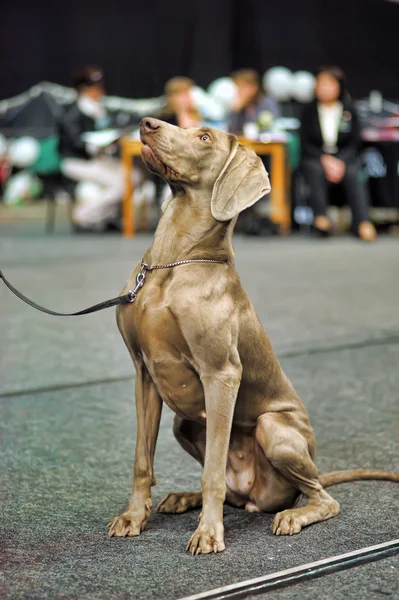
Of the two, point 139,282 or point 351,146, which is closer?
point 139,282

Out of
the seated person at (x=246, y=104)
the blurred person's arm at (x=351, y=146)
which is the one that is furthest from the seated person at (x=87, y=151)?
the blurred person's arm at (x=351, y=146)

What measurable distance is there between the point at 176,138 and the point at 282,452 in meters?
0.86

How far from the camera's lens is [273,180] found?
10.7m

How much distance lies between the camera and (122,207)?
1165cm

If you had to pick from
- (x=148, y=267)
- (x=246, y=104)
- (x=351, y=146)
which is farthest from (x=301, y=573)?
(x=246, y=104)

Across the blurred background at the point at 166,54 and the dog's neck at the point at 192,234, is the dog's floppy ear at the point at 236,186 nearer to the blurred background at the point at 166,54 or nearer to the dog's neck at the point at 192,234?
the dog's neck at the point at 192,234

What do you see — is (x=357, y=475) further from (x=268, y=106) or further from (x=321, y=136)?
(x=268, y=106)

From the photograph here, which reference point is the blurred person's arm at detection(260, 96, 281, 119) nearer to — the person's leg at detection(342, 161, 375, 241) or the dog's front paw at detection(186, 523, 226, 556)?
the person's leg at detection(342, 161, 375, 241)

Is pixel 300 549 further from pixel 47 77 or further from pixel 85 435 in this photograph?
pixel 47 77

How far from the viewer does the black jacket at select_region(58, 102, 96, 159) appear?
35.7 feet

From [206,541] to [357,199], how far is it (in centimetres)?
812

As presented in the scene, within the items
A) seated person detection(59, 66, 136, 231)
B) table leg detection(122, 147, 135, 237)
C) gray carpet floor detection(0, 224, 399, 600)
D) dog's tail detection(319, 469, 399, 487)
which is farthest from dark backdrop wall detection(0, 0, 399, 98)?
dog's tail detection(319, 469, 399, 487)

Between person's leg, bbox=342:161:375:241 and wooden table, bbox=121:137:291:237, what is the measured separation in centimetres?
70

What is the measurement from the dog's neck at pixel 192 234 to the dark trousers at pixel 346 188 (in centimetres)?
781
